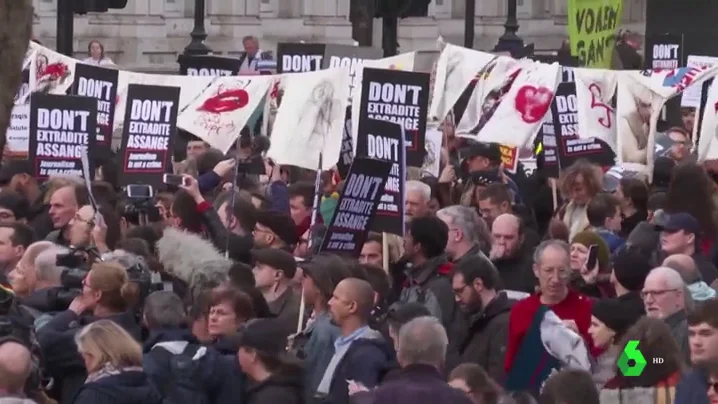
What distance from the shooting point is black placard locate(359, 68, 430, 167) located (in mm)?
12297

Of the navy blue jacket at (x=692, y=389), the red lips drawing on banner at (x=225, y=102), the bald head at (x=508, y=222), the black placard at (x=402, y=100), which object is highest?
the black placard at (x=402, y=100)

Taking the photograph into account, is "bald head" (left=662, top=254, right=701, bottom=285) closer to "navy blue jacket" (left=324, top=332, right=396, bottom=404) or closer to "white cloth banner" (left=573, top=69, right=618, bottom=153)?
"navy blue jacket" (left=324, top=332, right=396, bottom=404)

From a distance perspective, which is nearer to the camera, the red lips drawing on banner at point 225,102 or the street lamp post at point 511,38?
the red lips drawing on banner at point 225,102

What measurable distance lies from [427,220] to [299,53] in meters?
9.05

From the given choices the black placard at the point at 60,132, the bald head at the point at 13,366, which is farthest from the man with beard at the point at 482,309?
the black placard at the point at 60,132

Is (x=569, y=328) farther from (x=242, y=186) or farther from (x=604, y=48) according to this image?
(x=604, y=48)

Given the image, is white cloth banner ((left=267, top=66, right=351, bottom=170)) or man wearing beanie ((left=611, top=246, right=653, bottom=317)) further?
white cloth banner ((left=267, top=66, right=351, bottom=170))

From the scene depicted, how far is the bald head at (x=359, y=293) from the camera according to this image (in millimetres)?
8367

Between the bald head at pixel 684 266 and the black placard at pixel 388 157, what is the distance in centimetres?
183

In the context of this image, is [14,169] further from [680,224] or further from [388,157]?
[680,224]

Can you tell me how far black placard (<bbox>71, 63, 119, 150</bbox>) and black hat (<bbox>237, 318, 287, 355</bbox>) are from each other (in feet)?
24.0

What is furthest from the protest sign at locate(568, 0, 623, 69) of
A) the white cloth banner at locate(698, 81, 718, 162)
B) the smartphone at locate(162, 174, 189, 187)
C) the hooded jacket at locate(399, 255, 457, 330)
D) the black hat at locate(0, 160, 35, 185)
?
the hooded jacket at locate(399, 255, 457, 330)

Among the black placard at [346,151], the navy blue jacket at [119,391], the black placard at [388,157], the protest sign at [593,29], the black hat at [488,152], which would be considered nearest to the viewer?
the navy blue jacket at [119,391]

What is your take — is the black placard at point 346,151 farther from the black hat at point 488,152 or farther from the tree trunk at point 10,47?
the tree trunk at point 10,47
